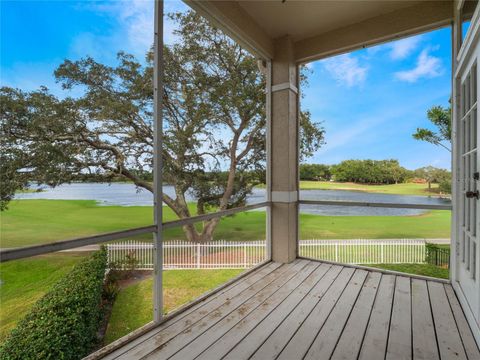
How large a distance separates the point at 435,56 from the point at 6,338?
4.78 metres

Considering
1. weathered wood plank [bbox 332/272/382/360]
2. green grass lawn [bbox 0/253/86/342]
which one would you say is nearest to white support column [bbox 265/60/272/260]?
weathered wood plank [bbox 332/272/382/360]

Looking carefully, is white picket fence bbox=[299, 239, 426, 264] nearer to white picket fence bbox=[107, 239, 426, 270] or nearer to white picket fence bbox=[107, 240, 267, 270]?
white picket fence bbox=[107, 239, 426, 270]

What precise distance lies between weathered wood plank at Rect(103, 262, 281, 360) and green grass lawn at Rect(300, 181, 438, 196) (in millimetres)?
1410

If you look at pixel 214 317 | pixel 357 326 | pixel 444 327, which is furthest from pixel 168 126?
pixel 444 327

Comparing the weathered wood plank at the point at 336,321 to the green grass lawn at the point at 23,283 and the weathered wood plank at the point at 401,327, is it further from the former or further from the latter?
the green grass lawn at the point at 23,283

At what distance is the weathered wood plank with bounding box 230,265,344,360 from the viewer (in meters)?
1.49

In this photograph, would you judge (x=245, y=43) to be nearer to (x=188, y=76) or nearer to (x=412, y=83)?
(x=188, y=76)

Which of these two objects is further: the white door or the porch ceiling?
the porch ceiling

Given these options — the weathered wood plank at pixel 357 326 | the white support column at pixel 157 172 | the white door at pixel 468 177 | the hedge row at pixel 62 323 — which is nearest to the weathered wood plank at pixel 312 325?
the weathered wood plank at pixel 357 326

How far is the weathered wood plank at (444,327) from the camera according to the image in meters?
1.50

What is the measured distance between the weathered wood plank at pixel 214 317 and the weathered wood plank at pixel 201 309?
7 cm

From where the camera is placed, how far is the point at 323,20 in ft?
9.39

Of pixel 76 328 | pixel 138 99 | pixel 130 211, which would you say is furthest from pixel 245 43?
pixel 76 328

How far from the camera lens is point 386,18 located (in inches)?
108
